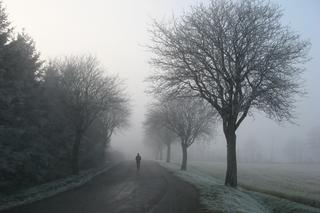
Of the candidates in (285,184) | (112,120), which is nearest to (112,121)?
(112,120)

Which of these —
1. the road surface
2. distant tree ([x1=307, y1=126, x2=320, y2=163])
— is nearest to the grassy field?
the road surface

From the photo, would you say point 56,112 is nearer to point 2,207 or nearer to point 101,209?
point 2,207

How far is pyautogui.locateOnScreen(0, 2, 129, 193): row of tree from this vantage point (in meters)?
22.7

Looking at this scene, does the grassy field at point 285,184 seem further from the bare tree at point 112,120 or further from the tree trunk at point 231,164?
the bare tree at point 112,120

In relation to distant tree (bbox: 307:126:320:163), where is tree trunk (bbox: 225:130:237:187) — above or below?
below

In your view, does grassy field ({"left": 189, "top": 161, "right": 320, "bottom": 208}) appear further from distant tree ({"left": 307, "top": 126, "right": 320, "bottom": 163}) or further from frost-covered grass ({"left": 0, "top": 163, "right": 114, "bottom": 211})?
distant tree ({"left": 307, "top": 126, "right": 320, "bottom": 163})

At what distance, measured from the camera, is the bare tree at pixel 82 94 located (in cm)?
3378

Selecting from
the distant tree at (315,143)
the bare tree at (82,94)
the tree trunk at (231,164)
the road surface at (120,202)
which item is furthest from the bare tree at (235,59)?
the distant tree at (315,143)

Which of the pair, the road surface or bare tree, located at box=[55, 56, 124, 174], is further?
bare tree, located at box=[55, 56, 124, 174]

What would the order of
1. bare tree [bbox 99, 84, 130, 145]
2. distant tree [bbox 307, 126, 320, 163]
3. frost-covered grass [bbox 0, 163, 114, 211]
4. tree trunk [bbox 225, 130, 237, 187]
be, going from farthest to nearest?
distant tree [bbox 307, 126, 320, 163] → bare tree [bbox 99, 84, 130, 145] → tree trunk [bbox 225, 130, 237, 187] → frost-covered grass [bbox 0, 163, 114, 211]

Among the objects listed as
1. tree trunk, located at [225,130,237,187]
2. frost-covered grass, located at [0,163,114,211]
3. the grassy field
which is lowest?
frost-covered grass, located at [0,163,114,211]

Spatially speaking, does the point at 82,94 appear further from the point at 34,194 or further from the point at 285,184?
the point at 285,184

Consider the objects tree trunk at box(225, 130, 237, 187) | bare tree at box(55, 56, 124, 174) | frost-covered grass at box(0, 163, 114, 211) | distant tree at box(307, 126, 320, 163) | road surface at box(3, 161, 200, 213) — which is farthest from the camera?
distant tree at box(307, 126, 320, 163)

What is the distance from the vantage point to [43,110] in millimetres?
30094
